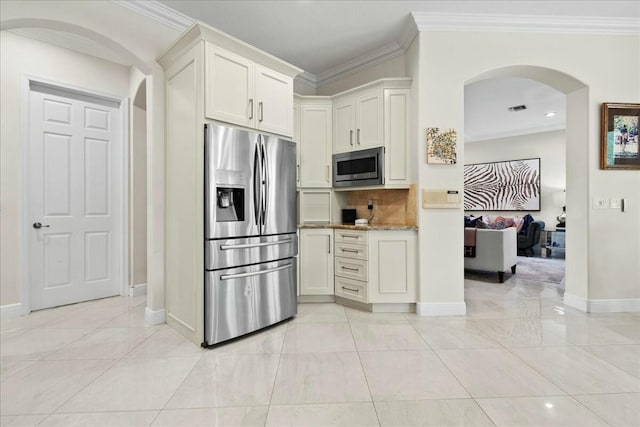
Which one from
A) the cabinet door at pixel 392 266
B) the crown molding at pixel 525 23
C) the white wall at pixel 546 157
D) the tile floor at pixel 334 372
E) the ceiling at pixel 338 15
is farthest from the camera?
the white wall at pixel 546 157

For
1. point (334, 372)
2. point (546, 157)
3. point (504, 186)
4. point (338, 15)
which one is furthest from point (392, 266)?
point (546, 157)

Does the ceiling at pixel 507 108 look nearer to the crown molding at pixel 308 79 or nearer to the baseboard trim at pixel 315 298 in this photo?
the crown molding at pixel 308 79

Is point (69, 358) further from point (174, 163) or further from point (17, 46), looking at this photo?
point (17, 46)

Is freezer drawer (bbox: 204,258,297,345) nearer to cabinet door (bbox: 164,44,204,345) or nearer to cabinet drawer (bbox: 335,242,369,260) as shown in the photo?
cabinet door (bbox: 164,44,204,345)

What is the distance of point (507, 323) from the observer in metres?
2.92

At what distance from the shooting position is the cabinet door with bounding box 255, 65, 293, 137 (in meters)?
2.83

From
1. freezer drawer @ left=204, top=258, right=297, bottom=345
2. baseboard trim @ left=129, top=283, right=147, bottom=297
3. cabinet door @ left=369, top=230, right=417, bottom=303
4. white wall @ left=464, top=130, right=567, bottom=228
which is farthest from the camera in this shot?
white wall @ left=464, top=130, right=567, bottom=228

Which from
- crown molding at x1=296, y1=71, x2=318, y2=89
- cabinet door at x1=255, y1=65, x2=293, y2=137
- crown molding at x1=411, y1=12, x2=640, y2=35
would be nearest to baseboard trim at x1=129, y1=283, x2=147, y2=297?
cabinet door at x1=255, y1=65, x2=293, y2=137

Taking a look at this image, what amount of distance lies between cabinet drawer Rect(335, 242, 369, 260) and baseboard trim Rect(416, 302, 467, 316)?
778mm

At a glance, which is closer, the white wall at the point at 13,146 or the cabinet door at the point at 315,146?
the white wall at the point at 13,146

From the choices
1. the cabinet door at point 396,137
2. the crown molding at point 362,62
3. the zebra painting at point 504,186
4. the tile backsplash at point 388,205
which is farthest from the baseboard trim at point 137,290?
the zebra painting at point 504,186

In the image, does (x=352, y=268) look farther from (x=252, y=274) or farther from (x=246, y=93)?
(x=246, y=93)

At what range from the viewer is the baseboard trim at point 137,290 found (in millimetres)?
3859

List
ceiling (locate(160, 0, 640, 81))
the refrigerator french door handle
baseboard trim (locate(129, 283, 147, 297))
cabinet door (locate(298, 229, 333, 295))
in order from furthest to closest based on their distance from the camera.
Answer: baseboard trim (locate(129, 283, 147, 297)), cabinet door (locate(298, 229, 333, 295)), ceiling (locate(160, 0, 640, 81)), the refrigerator french door handle
